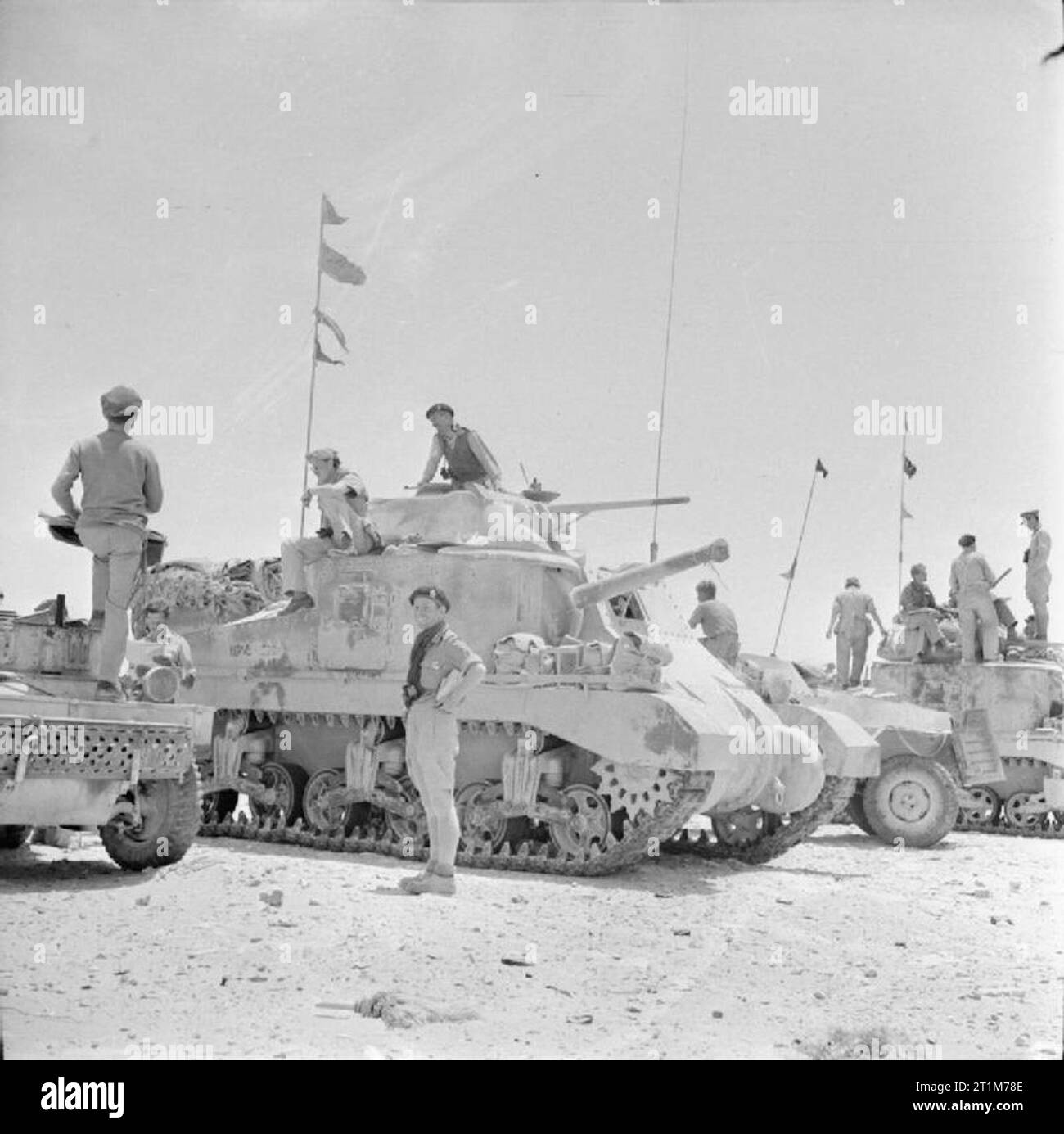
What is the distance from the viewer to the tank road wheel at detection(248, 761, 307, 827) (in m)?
14.1

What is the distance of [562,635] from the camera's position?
13961mm

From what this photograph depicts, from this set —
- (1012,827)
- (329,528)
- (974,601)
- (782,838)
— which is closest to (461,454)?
(329,528)

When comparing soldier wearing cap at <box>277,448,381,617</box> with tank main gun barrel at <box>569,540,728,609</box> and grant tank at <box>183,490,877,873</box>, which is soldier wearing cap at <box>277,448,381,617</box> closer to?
grant tank at <box>183,490,877,873</box>

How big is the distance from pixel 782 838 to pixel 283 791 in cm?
474

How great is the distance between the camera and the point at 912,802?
59.0 feet

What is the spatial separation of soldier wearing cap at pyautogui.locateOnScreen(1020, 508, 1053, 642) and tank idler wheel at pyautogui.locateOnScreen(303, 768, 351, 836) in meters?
11.7

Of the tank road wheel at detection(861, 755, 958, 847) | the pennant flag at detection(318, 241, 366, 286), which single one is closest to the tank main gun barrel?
the tank road wheel at detection(861, 755, 958, 847)

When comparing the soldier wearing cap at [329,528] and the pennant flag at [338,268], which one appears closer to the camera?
the soldier wearing cap at [329,528]

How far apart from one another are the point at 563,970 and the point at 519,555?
607cm

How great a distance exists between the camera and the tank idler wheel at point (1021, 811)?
20.6 m

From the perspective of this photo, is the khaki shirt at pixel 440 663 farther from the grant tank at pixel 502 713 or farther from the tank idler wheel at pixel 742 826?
the tank idler wheel at pixel 742 826

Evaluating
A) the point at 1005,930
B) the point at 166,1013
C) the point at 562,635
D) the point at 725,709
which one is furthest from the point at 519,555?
the point at 166,1013

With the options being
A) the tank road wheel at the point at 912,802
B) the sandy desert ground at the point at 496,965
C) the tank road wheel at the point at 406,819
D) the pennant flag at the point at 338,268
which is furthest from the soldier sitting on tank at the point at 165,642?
the tank road wheel at the point at 912,802

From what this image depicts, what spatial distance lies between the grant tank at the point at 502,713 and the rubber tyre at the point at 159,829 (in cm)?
298
